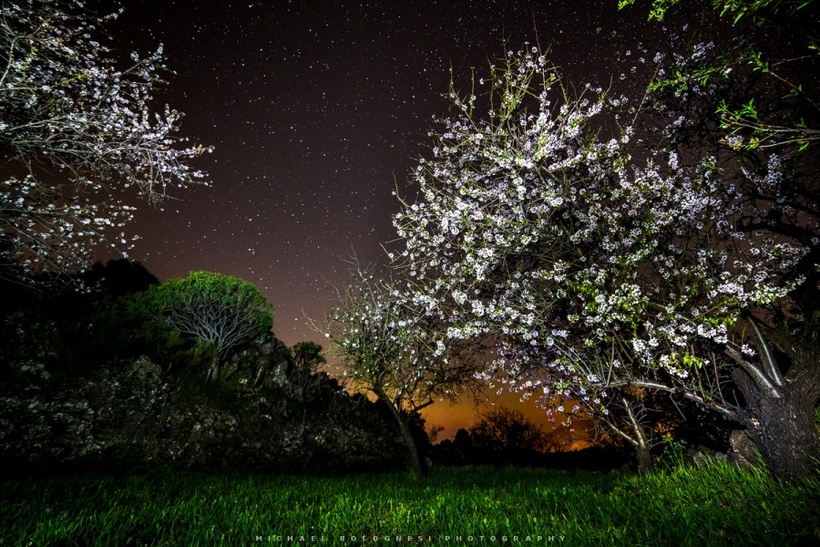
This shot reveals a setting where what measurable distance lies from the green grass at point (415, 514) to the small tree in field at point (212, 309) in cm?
811

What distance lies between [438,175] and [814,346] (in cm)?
668

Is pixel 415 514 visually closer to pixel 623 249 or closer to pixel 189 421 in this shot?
pixel 623 249

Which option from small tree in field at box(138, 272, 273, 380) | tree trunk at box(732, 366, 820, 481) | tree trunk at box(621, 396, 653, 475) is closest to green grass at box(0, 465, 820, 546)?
tree trunk at box(732, 366, 820, 481)

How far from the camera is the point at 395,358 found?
36.7 ft

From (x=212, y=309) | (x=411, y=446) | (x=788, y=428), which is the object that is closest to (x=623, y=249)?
(x=788, y=428)

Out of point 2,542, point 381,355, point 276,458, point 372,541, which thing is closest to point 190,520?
point 2,542

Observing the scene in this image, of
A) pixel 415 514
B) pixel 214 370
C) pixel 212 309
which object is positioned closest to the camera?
pixel 415 514

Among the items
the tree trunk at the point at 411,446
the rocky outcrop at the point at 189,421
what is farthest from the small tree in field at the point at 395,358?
the rocky outcrop at the point at 189,421

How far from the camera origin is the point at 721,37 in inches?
260

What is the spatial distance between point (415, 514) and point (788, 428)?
17.5 ft

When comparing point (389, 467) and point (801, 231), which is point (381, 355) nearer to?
point (389, 467)

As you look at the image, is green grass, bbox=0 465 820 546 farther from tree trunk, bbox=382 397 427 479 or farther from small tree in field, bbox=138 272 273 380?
small tree in field, bbox=138 272 273 380

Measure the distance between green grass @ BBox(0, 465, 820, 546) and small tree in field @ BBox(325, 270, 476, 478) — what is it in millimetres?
4201

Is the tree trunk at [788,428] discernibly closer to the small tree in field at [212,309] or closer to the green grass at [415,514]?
the green grass at [415,514]
